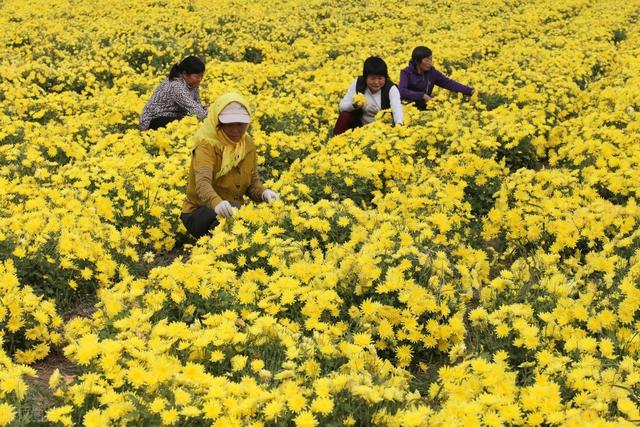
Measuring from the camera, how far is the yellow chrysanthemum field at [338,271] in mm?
2713

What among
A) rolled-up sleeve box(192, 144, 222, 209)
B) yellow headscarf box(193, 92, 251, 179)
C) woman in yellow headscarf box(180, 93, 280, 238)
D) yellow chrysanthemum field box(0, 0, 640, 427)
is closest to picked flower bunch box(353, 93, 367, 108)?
yellow chrysanthemum field box(0, 0, 640, 427)

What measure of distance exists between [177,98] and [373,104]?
2776mm

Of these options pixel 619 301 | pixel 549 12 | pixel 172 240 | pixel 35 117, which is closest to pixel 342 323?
pixel 619 301

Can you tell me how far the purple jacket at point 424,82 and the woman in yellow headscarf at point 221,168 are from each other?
4.45 meters

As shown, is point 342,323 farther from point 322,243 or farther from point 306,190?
point 306,190

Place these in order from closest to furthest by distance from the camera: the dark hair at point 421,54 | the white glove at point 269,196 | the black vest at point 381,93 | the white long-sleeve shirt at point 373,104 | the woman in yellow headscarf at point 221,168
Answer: the woman in yellow headscarf at point 221,168, the white glove at point 269,196, the white long-sleeve shirt at point 373,104, the black vest at point 381,93, the dark hair at point 421,54

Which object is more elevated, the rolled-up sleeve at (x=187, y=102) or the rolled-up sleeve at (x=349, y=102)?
the rolled-up sleeve at (x=349, y=102)

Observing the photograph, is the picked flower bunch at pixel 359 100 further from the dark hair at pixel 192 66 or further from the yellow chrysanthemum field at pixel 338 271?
the dark hair at pixel 192 66

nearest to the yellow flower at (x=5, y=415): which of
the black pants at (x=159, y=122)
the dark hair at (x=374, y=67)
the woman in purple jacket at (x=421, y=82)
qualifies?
the dark hair at (x=374, y=67)

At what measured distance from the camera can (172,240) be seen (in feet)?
18.5

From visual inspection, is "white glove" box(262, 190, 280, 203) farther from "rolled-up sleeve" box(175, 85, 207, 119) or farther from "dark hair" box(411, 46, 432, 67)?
"dark hair" box(411, 46, 432, 67)

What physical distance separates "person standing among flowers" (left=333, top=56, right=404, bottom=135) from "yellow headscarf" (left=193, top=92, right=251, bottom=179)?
117 inches

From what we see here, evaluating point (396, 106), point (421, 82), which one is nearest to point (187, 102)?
point (396, 106)

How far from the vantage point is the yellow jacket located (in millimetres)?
4953
